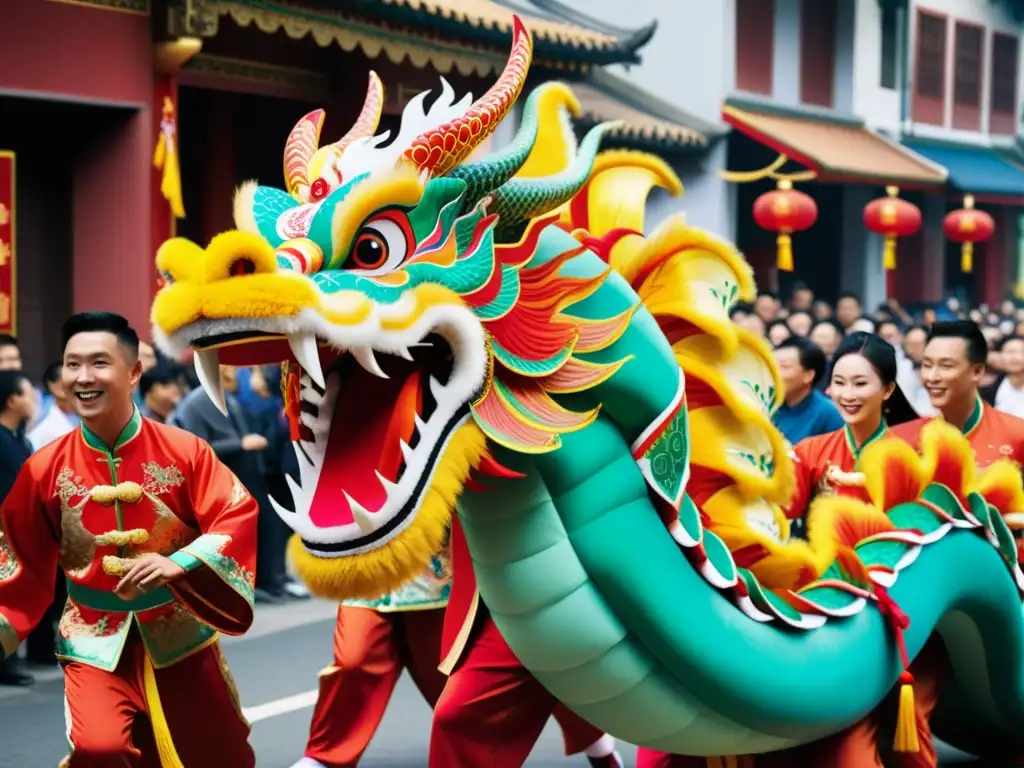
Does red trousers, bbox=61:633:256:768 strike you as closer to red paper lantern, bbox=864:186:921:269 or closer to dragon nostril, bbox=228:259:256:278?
dragon nostril, bbox=228:259:256:278

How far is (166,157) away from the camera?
11.5m

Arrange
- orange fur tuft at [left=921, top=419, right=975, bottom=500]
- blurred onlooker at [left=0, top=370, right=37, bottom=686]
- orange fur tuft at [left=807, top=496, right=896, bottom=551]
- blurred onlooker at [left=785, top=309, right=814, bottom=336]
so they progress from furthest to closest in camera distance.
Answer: blurred onlooker at [left=785, top=309, right=814, bottom=336] → blurred onlooker at [left=0, top=370, right=37, bottom=686] → orange fur tuft at [left=921, top=419, right=975, bottom=500] → orange fur tuft at [left=807, top=496, right=896, bottom=551]

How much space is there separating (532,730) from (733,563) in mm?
712

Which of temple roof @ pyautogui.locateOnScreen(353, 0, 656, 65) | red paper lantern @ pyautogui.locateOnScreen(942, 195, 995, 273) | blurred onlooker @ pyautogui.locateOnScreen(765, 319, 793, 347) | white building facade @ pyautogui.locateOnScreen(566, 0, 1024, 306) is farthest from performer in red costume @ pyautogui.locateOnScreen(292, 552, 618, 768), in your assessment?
red paper lantern @ pyautogui.locateOnScreen(942, 195, 995, 273)

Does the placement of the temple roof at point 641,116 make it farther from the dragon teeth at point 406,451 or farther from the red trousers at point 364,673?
the dragon teeth at point 406,451

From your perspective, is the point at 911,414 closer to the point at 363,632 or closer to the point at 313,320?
the point at 363,632

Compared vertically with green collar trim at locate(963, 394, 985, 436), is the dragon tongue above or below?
above

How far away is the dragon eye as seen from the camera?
154 inches

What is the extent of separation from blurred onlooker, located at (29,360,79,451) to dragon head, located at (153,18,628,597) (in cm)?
521

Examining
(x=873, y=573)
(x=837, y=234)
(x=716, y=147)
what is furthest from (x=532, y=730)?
(x=837, y=234)

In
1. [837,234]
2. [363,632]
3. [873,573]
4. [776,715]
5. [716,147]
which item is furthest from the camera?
[837,234]

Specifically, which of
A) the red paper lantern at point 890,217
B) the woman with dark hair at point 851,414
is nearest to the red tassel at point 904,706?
the woman with dark hair at point 851,414

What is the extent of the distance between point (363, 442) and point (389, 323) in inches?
12.4

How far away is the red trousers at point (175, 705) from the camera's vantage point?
5020 mm
